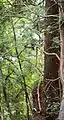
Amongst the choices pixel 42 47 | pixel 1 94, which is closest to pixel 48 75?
pixel 42 47

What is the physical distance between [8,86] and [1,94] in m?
0.35

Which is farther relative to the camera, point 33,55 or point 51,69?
point 33,55

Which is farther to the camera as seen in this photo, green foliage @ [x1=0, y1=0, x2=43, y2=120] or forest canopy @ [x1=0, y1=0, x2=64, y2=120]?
green foliage @ [x1=0, y1=0, x2=43, y2=120]

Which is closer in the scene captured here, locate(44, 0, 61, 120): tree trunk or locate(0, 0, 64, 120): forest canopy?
locate(0, 0, 64, 120): forest canopy

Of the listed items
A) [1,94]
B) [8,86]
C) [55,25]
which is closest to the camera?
[55,25]

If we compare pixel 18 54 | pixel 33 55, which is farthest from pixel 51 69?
pixel 18 54

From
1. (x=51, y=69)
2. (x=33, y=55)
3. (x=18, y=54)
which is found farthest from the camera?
(x=18, y=54)

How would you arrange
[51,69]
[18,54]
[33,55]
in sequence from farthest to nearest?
[18,54] < [33,55] < [51,69]

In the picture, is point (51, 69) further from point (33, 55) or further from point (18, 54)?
point (18, 54)

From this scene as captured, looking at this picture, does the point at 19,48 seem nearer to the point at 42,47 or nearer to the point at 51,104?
the point at 42,47

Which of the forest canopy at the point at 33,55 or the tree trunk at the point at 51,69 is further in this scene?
the tree trunk at the point at 51,69

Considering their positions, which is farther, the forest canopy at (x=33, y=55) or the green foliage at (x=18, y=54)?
the green foliage at (x=18, y=54)

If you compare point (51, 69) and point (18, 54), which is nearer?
point (51, 69)

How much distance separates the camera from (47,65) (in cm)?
269
